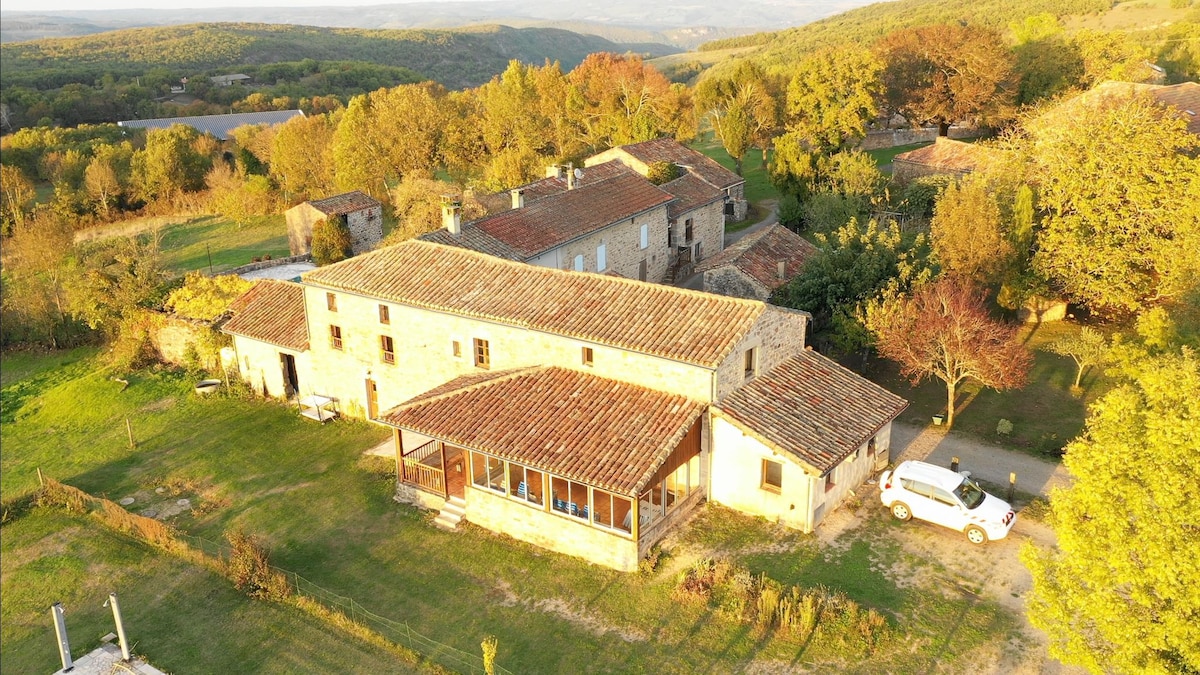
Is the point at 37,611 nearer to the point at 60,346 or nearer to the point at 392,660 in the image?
the point at 392,660

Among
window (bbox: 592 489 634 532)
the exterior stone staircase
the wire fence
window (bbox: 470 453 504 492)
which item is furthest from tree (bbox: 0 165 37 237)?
window (bbox: 592 489 634 532)

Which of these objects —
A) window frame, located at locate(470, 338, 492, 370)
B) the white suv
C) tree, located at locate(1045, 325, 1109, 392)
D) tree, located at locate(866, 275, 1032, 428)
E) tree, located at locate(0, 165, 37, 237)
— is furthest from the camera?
tree, located at locate(0, 165, 37, 237)

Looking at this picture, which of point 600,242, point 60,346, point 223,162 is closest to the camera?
point 600,242

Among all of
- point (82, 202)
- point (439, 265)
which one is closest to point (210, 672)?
point (439, 265)

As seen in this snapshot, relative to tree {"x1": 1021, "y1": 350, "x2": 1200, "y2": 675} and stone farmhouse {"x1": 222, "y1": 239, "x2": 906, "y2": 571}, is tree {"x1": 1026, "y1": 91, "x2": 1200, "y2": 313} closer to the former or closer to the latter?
stone farmhouse {"x1": 222, "y1": 239, "x2": 906, "y2": 571}

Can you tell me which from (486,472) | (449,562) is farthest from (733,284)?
(449,562)
